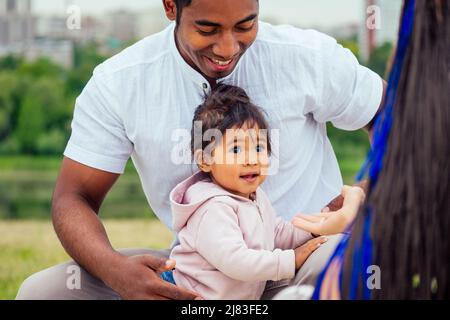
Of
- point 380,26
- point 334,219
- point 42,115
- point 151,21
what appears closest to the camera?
point 334,219

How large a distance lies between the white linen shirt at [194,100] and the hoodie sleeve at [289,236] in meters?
0.12

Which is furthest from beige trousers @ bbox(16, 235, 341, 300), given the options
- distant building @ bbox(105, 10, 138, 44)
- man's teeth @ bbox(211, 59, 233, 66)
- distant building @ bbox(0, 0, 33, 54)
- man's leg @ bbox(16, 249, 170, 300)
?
distant building @ bbox(0, 0, 33, 54)

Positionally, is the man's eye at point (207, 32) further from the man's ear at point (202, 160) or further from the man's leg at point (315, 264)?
the man's leg at point (315, 264)

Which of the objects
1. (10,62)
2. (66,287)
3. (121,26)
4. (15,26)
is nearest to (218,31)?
(66,287)

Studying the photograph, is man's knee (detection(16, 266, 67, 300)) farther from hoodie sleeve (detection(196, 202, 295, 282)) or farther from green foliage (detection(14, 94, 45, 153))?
green foliage (detection(14, 94, 45, 153))

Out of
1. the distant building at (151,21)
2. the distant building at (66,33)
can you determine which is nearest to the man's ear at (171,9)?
the distant building at (151,21)

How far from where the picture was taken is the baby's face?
1.88 m

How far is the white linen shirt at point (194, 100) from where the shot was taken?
202cm

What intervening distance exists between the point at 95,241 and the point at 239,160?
364mm

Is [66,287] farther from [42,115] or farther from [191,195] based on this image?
[42,115]

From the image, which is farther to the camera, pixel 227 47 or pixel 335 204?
pixel 335 204

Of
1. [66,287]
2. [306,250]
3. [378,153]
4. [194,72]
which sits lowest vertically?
Result: [66,287]

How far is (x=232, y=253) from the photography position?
1815mm

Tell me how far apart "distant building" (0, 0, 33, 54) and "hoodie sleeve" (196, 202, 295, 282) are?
2918 mm
